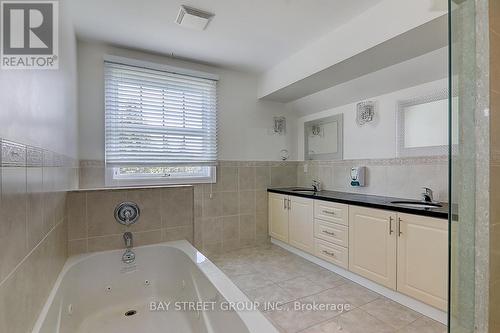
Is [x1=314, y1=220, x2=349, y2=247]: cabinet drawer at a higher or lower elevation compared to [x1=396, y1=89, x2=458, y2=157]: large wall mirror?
lower

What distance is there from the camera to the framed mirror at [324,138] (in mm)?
3363

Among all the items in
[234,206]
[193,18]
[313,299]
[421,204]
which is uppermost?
[193,18]

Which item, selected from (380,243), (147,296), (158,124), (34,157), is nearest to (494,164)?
(380,243)

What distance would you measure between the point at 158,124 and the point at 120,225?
1.35 m

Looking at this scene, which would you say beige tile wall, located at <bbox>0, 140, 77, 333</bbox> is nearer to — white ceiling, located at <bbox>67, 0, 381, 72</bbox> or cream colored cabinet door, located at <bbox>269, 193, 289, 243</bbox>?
white ceiling, located at <bbox>67, 0, 381, 72</bbox>

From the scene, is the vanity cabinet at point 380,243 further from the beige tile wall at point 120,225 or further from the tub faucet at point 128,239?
the tub faucet at point 128,239

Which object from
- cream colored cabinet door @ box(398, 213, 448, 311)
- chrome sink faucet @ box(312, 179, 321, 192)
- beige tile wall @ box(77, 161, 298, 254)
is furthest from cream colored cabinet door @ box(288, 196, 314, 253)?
cream colored cabinet door @ box(398, 213, 448, 311)

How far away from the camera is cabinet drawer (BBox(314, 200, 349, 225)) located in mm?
2529

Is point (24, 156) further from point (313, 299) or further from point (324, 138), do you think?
point (324, 138)

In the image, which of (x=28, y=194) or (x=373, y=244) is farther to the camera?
(x=373, y=244)

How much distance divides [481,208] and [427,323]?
1.22 metres

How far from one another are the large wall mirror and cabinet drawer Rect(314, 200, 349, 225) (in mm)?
869

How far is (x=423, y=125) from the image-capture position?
247 cm

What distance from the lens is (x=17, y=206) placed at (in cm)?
88
